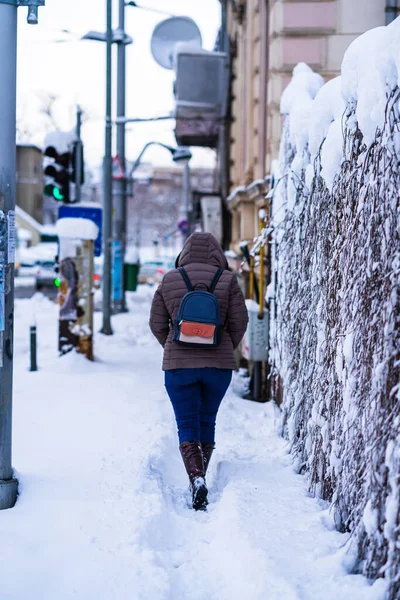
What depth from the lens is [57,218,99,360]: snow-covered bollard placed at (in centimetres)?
957

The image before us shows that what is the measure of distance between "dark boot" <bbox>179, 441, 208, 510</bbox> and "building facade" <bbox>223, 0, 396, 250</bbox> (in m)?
4.57

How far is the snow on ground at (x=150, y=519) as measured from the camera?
3.33 meters

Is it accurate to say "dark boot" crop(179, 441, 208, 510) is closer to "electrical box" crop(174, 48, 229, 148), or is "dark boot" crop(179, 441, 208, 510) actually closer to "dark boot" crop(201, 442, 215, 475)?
"dark boot" crop(201, 442, 215, 475)

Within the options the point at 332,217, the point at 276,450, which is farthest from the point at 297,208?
the point at 276,450

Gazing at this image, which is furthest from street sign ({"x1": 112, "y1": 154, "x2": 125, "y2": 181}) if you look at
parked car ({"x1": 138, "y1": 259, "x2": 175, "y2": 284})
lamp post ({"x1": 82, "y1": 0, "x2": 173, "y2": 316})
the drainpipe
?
parked car ({"x1": 138, "y1": 259, "x2": 175, "y2": 284})

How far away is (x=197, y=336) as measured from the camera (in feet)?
14.8

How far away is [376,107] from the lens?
3.29 m

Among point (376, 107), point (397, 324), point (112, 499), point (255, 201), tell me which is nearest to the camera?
point (397, 324)

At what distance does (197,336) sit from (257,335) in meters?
3.40

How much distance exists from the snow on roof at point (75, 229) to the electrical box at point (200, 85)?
4.77 m

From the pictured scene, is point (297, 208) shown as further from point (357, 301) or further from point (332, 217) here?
point (357, 301)

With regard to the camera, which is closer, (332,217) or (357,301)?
(357,301)

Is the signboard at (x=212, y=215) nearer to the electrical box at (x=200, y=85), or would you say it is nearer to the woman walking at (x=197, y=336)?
the electrical box at (x=200, y=85)

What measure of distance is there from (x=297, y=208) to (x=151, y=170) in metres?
75.9
